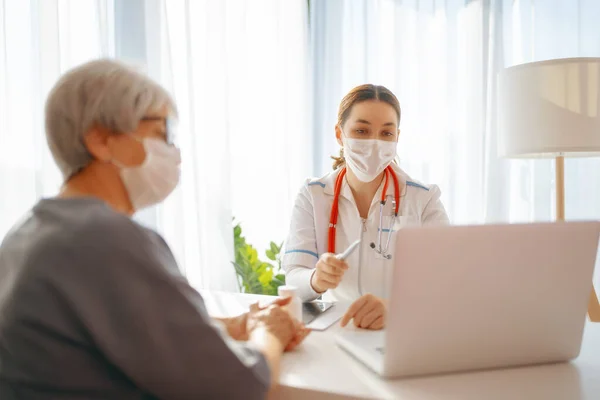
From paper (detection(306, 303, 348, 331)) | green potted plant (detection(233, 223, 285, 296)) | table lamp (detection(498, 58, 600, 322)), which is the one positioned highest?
table lamp (detection(498, 58, 600, 322))

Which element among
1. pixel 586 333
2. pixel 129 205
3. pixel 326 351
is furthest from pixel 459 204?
pixel 129 205

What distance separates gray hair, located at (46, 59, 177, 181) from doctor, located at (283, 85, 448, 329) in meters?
0.99

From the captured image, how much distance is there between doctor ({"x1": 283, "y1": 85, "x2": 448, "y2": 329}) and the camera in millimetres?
1785

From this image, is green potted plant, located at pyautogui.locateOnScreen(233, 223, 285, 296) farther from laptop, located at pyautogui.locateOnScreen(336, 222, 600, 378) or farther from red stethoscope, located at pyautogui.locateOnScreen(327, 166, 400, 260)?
laptop, located at pyautogui.locateOnScreen(336, 222, 600, 378)

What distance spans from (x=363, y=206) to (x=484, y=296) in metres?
1.08

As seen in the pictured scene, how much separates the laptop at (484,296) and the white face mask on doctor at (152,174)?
0.48m

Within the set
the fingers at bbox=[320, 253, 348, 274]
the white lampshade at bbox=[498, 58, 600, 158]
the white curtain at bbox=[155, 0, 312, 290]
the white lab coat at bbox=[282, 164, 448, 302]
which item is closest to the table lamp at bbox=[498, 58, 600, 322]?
the white lampshade at bbox=[498, 58, 600, 158]

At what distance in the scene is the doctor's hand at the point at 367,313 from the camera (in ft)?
3.81

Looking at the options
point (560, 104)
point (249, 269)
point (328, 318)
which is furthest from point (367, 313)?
point (249, 269)

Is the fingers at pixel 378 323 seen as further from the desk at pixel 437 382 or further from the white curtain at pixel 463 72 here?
the white curtain at pixel 463 72

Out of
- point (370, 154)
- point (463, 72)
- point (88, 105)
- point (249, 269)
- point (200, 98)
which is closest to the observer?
point (88, 105)

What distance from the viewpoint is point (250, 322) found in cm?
105

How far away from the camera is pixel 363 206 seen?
1894 mm

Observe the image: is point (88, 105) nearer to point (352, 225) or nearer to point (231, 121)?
point (352, 225)
